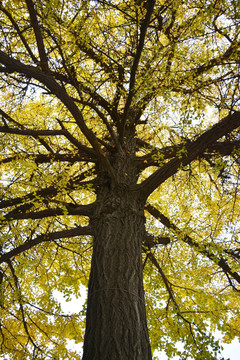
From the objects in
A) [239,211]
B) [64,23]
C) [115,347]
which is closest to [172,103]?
[64,23]

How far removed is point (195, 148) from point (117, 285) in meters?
2.01

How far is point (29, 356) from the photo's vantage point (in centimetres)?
401

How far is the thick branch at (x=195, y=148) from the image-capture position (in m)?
3.37

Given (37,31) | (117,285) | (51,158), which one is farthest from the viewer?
(51,158)

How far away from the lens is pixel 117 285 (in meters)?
2.87

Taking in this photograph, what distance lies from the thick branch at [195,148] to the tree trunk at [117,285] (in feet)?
1.23

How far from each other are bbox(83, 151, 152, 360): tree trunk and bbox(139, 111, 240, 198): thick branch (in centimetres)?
37

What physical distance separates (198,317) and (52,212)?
9.05 feet

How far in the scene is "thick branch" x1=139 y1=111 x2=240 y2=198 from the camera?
3367mm

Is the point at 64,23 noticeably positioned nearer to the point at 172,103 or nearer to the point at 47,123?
the point at 172,103

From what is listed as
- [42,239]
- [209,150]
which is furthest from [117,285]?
[209,150]

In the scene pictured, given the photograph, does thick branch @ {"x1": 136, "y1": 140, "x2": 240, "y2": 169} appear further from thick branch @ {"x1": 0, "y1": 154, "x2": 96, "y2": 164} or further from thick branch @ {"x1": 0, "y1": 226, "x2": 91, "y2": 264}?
thick branch @ {"x1": 0, "y1": 226, "x2": 91, "y2": 264}

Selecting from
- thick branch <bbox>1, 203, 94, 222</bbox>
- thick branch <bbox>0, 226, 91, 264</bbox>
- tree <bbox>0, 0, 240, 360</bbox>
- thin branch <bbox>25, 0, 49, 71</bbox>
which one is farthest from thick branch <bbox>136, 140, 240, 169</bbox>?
thin branch <bbox>25, 0, 49, 71</bbox>

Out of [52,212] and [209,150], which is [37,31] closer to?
[52,212]
